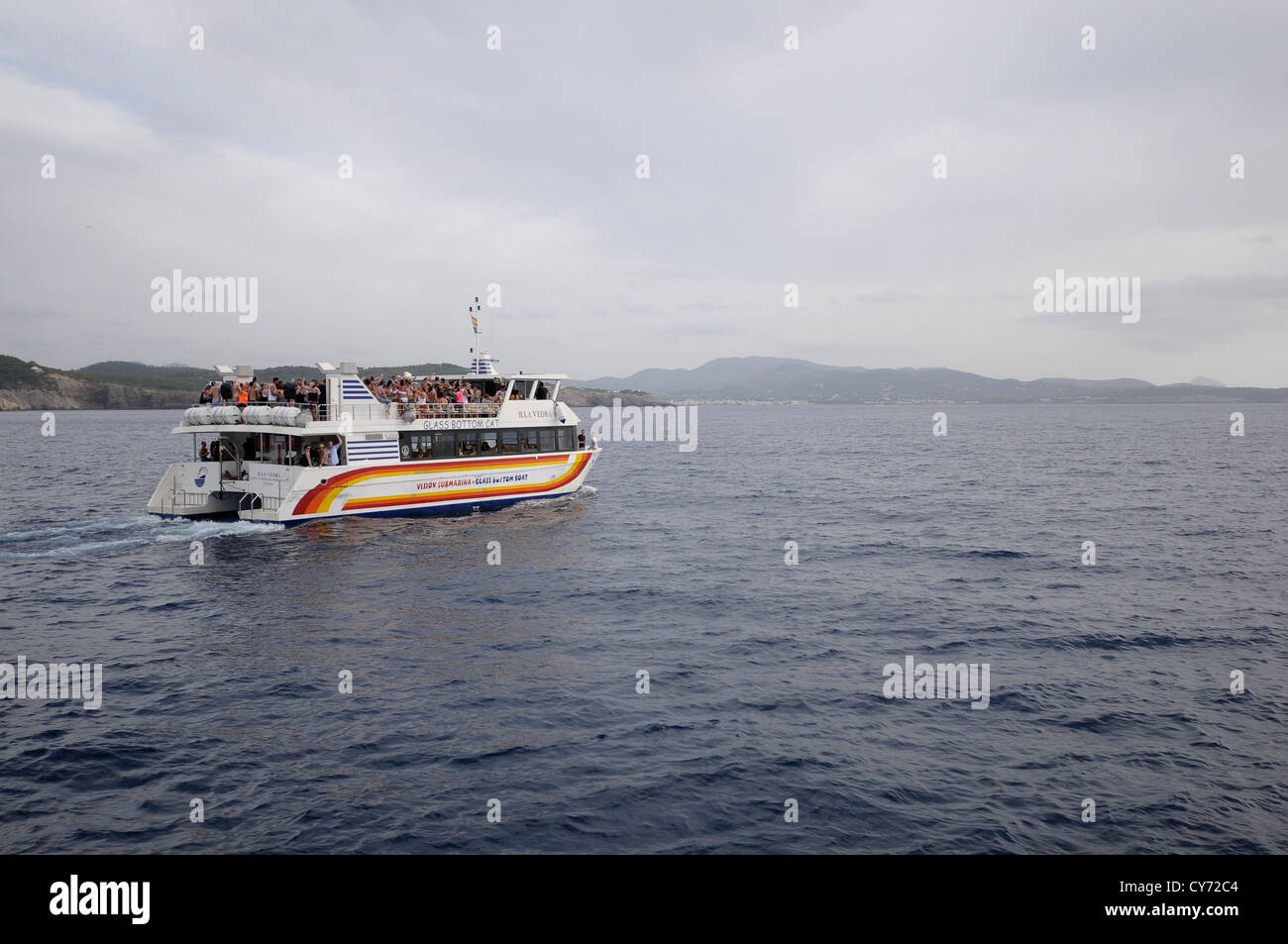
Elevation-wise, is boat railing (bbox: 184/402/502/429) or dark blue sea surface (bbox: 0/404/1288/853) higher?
boat railing (bbox: 184/402/502/429)

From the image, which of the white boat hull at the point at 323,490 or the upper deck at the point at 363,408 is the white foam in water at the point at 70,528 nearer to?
the white boat hull at the point at 323,490

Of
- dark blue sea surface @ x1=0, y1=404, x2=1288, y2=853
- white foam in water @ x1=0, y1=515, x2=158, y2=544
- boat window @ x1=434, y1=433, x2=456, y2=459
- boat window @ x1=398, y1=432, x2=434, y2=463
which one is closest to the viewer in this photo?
dark blue sea surface @ x1=0, y1=404, x2=1288, y2=853

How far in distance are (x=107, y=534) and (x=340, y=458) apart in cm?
1014

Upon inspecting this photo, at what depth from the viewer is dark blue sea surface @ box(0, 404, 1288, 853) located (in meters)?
12.4

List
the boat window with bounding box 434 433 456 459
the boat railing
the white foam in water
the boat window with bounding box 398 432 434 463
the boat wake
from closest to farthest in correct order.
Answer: the boat wake, the white foam in water, the boat railing, the boat window with bounding box 398 432 434 463, the boat window with bounding box 434 433 456 459

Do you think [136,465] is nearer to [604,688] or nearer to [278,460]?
[278,460]

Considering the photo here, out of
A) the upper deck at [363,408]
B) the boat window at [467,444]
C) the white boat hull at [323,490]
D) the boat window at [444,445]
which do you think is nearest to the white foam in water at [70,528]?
the white boat hull at [323,490]

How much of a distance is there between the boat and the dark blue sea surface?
5.19 feet

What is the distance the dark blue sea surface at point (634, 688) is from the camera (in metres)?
12.4

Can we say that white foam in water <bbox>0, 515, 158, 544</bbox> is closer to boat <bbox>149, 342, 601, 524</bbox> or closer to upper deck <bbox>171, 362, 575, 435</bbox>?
boat <bbox>149, 342, 601, 524</bbox>

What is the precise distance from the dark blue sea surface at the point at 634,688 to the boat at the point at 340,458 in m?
1.58

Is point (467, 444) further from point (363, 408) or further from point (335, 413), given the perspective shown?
point (335, 413)

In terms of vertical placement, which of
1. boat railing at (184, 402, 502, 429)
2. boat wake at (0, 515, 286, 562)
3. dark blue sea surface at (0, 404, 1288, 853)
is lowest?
dark blue sea surface at (0, 404, 1288, 853)

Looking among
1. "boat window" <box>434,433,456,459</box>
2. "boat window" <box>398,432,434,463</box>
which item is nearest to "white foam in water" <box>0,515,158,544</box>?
"boat window" <box>398,432,434,463</box>
